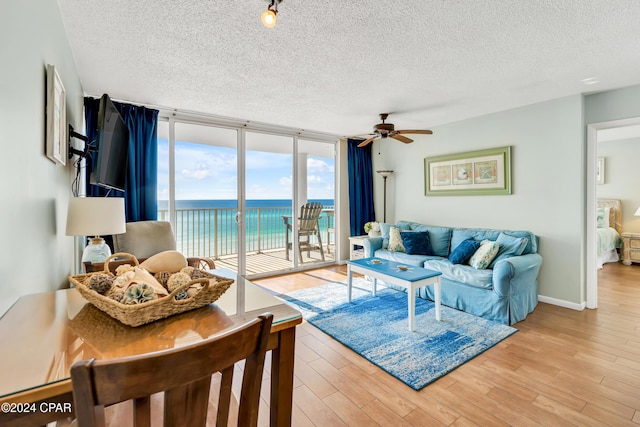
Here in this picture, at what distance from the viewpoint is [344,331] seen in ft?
9.22

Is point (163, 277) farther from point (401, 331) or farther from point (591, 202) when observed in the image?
point (591, 202)

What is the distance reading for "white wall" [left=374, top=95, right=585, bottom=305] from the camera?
3322 mm

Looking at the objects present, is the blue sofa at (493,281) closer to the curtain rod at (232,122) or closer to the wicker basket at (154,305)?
the curtain rod at (232,122)

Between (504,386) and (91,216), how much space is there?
2.93 metres

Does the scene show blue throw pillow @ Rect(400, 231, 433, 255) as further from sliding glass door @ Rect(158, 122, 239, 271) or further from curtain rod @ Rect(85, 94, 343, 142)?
sliding glass door @ Rect(158, 122, 239, 271)

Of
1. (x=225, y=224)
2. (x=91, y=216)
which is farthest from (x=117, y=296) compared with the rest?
(x=225, y=224)

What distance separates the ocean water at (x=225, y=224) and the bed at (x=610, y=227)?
474cm

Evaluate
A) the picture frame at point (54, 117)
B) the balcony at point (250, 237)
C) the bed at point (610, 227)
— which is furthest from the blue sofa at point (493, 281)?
the picture frame at point (54, 117)

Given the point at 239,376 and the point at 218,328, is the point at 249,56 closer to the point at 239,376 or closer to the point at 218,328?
the point at 218,328

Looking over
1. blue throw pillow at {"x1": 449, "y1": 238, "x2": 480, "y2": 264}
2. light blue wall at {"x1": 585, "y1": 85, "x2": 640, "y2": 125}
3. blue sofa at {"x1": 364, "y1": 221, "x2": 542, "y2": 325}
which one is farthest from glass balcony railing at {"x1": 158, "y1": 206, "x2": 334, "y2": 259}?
light blue wall at {"x1": 585, "y1": 85, "x2": 640, "y2": 125}

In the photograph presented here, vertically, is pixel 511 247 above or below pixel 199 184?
below

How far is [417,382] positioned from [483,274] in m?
1.60

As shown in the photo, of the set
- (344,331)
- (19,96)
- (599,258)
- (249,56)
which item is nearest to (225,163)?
(249,56)

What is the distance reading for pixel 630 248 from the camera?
537 cm
